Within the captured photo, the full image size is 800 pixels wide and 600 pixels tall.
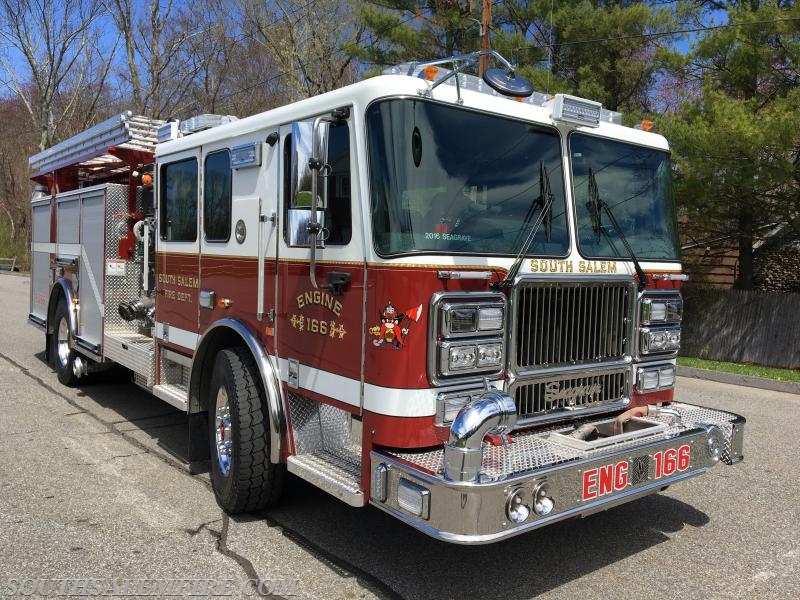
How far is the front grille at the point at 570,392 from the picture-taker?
12.3 feet

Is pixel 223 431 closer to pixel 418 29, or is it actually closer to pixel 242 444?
pixel 242 444

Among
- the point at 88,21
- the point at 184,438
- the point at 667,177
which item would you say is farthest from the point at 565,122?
the point at 88,21

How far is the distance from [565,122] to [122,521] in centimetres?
346

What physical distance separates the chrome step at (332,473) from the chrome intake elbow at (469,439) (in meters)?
0.60

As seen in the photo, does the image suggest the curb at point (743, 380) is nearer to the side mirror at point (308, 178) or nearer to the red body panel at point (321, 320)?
the red body panel at point (321, 320)

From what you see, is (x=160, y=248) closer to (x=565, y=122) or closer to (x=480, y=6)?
(x=565, y=122)

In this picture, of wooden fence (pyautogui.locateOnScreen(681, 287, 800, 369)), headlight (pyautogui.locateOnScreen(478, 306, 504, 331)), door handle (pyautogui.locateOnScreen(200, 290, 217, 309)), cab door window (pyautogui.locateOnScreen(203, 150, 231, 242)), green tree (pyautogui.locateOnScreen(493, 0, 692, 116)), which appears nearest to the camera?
headlight (pyautogui.locateOnScreen(478, 306, 504, 331))

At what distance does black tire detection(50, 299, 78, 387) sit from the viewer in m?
7.86

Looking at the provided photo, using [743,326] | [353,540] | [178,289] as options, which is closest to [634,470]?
[353,540]

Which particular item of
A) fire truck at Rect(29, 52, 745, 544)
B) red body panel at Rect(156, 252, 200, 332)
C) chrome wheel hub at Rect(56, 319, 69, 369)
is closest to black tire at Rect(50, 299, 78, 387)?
chrome wheel hub at Rect(56, 319, 69, 369)

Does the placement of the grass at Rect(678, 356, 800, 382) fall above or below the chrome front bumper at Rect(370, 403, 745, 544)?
below

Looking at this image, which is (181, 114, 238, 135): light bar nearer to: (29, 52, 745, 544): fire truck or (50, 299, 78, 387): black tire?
(29, 52, 745, 544): fire truck

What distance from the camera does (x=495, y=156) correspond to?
369 centimetres

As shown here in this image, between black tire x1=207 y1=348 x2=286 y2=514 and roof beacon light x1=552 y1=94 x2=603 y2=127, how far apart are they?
7.57ft
